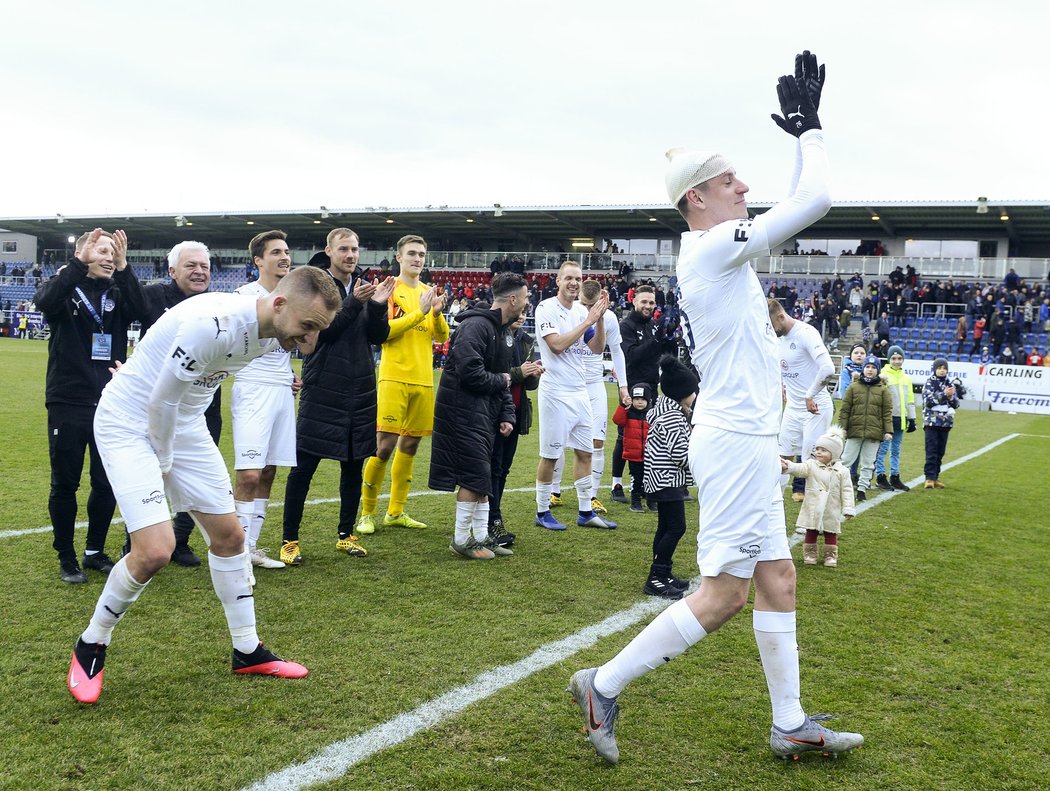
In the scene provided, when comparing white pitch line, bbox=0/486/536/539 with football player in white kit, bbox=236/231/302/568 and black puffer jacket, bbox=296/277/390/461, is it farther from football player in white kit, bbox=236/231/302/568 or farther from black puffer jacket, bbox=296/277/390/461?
black puffer jacket, bbox=296/277/390/461

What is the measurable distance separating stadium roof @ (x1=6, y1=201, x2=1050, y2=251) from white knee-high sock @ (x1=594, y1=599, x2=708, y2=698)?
110 ft

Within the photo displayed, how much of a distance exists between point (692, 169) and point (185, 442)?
2613mm

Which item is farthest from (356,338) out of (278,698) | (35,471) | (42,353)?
(42,353)

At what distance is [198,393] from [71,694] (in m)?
1.42

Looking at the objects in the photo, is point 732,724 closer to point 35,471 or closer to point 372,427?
point 372,427

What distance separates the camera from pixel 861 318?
34969 millimetres

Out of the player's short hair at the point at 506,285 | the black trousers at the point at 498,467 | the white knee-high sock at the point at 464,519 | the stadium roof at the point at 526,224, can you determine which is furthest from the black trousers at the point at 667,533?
the stadium roof at the point at 526,224

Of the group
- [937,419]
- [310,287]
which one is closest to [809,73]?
[310,287]

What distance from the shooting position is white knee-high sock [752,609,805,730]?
332 centimetres

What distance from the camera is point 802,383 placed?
9070 mm

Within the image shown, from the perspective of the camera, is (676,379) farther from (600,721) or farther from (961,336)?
(961,336)

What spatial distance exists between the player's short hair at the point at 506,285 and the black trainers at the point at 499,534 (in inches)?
73.4

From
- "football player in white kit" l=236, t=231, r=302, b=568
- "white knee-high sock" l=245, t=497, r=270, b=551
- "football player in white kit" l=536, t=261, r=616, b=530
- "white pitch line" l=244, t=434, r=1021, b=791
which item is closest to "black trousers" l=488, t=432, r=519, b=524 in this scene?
"football player in white kit" l=536, t=261, r=616, b=530

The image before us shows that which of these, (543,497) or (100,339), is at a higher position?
(100,339)
